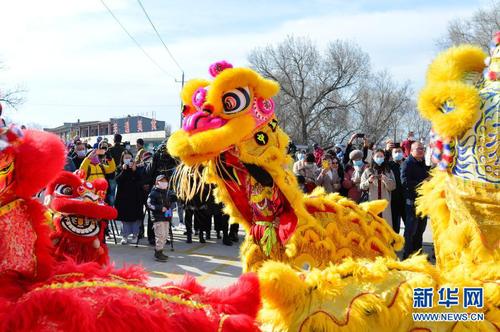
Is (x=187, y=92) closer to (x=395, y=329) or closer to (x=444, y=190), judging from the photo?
(x=444, y=190)

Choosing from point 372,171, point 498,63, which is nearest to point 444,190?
point 498,63

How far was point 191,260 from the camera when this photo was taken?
6.16 m

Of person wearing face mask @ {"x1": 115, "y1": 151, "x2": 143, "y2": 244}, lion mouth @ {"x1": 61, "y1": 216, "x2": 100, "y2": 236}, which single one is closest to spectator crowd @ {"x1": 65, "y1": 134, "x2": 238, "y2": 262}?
person wearing face mask @ {"x1": 115, "y1": 151, "x2": 143, "y2": 244}

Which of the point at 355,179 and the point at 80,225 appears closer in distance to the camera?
the point at 80,225

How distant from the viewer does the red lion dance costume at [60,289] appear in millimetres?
1298

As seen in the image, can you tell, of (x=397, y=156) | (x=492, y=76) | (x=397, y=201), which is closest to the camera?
(x=492, y=76)

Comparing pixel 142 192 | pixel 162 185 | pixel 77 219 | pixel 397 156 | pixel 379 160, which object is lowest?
pixel 77 219

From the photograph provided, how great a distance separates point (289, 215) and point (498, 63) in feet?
5.74

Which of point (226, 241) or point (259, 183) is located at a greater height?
point (259, 183)

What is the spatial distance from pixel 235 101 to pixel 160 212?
3.21 m

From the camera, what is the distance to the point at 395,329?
4.94ft

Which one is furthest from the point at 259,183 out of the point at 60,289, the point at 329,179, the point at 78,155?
the point at 78,155

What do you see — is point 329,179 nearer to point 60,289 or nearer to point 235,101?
point 235,101

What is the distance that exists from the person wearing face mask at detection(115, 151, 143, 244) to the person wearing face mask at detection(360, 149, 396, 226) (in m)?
3.36
